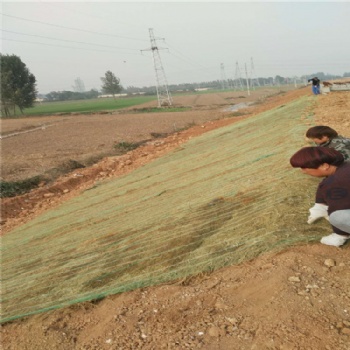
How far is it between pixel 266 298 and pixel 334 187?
96cm

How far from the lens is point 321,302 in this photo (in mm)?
2068

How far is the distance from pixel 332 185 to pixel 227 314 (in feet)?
4.03

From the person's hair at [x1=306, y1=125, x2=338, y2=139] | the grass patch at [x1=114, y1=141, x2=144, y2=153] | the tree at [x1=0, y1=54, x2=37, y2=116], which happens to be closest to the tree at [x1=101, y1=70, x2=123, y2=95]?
the tree at [x1=0, y1=54, x2=37, y2=116]

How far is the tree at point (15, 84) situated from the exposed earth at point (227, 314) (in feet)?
180

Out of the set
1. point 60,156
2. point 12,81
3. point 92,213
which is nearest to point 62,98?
point 12,81

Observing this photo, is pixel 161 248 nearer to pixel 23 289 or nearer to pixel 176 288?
pixel 176 288

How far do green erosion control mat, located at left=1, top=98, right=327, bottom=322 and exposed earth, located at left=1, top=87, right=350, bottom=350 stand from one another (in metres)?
0.17

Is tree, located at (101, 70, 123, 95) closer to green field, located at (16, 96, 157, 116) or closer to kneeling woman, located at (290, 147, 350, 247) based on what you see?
green field, located at (16, 96, 157, 116)

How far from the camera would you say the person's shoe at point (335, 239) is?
2.52 metres

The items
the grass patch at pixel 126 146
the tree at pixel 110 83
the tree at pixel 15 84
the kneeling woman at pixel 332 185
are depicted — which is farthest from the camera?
the tree at pixel 110 83

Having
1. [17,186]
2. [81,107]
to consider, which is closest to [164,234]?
[17,186]

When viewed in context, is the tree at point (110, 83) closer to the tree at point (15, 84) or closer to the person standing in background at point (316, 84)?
the tree at point (15, 84)

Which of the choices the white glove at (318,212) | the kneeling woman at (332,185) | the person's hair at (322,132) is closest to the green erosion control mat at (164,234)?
the white glove at (318,212)

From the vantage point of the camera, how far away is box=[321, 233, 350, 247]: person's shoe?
99.4 inches
